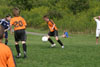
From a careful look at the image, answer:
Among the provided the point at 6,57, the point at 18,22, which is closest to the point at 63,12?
the point at 18,22

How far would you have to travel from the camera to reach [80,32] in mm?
36719

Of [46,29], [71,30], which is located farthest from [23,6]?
[71,30]

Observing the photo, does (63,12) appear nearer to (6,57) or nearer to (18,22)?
(18,22)

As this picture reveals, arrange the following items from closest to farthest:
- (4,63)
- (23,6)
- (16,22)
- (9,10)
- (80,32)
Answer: (4,63)
(16,22)
(80,32)
(9,10)
(23,6)

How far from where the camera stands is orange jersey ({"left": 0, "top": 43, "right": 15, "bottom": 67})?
13.1 feet

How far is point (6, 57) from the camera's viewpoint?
13.2ft

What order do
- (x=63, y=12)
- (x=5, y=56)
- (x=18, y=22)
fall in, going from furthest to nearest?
1. (x=63, y=12)
2. (x=18, y=22)
3. (x=5, y=56)

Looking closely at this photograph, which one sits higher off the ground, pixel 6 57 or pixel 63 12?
pixel 6 57

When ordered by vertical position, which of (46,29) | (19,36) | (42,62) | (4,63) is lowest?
(46,29)

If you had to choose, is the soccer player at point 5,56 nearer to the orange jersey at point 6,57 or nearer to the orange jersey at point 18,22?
the orange jersey at point 6,57

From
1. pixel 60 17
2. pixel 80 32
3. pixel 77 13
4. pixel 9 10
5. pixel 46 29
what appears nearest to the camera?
pixel 80 32

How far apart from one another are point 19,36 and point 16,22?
1.82ft

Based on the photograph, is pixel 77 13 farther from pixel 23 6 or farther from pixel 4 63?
pixel 4 63

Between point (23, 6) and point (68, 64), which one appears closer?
point (68, 64)
